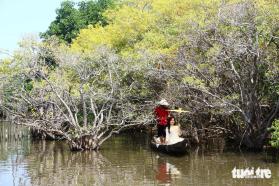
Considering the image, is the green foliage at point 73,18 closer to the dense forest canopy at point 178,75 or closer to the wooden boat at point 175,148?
the dense forest canopy at point 178,75

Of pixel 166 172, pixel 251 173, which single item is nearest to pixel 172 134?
pixel 166 172

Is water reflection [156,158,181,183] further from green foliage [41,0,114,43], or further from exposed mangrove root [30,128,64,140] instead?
green foliage [41,0,114,43]

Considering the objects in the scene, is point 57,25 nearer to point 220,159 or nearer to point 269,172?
point 220,159

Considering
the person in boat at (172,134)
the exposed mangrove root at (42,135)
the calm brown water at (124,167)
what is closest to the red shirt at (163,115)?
the person in boat at (172,134)

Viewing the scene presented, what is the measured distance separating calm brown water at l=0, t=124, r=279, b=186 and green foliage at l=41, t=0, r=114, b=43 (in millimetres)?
25627

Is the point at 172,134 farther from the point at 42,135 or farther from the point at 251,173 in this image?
the point at 42,135

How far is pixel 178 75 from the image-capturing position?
19703 millimetres

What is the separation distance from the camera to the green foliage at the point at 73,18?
155 feet

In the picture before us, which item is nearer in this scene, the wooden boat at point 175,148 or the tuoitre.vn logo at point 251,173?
the tuoitre.vn logo at point 251,173

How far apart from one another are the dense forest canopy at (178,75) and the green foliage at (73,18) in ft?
72.6

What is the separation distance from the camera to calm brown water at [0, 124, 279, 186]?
46.2 ft

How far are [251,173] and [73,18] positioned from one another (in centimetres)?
3557

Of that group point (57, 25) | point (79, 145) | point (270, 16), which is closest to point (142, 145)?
point (79, 145)

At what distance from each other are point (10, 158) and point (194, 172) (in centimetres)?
859
